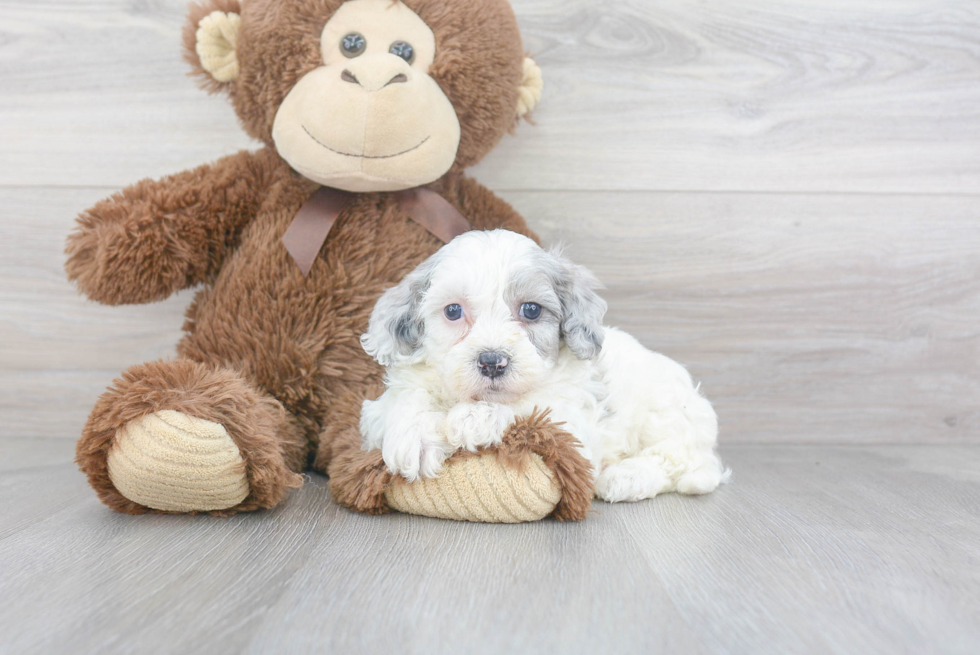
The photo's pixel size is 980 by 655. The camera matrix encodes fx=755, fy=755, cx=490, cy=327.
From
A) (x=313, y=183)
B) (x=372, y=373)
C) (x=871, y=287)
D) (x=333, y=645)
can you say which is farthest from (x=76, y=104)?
(x=871, y=287)

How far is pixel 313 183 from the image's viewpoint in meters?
1.67

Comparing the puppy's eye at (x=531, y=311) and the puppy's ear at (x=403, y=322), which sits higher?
the puppy's eye at (x=531, y=311)

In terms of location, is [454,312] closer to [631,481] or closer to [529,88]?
[631,481]

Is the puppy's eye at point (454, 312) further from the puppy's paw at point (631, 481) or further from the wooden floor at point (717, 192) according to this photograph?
the wooden floor at point (717, 192)

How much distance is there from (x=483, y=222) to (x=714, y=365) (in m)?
0.79

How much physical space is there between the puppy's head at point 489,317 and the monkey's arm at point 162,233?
485 millimetres

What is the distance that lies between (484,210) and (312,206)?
1.25 feet

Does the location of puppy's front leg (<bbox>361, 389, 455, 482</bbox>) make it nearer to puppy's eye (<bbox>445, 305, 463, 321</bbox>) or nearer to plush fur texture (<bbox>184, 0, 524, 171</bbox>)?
puppy's eye (<bbox>445, 305, 463, 321</bbox>)

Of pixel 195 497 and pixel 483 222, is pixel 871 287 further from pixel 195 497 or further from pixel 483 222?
pixel 195 497

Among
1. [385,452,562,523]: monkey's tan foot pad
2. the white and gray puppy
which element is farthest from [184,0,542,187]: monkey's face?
[385,452,562,523]: monkey's tan foot pad

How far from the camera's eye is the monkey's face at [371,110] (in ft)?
4.72

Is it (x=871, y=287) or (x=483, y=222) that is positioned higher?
(x=483, y=222)

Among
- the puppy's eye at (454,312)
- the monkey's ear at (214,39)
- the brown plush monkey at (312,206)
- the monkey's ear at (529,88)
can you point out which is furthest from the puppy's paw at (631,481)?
the monkey's ear at (214,39)

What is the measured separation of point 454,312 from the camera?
1.29m
